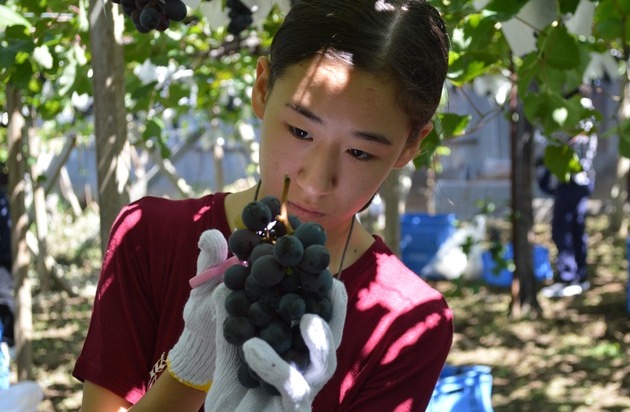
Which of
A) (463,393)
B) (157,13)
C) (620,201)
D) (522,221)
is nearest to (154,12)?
(157,13)

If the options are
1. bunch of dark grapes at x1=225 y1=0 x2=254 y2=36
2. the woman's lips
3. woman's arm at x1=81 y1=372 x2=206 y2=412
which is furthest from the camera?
bunch of dark grapes at x1=225 y1=0 x2=254 y2=36

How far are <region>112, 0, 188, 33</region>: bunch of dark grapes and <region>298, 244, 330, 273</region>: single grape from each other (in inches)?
39.2

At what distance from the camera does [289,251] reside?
0.97m

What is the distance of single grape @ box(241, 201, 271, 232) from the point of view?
104 cm

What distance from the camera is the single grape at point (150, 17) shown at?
1849mm

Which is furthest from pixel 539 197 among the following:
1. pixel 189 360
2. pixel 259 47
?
pixel 189 360

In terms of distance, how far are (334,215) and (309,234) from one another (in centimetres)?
34

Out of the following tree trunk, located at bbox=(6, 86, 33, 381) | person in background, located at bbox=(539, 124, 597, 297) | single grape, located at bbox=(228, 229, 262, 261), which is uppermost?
single grape, located at bbox=(228, 229, 262, 261)

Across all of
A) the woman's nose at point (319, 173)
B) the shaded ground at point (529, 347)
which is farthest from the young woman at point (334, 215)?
the shaded ground at point (529, 347)

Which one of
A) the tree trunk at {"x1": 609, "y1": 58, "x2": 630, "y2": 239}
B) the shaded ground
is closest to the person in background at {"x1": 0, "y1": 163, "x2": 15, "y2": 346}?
the shaded ground

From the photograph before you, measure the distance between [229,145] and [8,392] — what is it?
16.2 m

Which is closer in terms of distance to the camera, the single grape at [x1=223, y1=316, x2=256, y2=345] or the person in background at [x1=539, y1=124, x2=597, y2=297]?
the single grape at [x1=223, y1=316, x2=256, y2=345]

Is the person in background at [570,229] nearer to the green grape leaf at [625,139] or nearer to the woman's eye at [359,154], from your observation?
the green grape leaf at [625,139]

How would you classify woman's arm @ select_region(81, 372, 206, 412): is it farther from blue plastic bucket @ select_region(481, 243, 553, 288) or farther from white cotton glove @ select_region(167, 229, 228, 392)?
blue plastic bucket @ select_region(481, 243, 553, 288)
